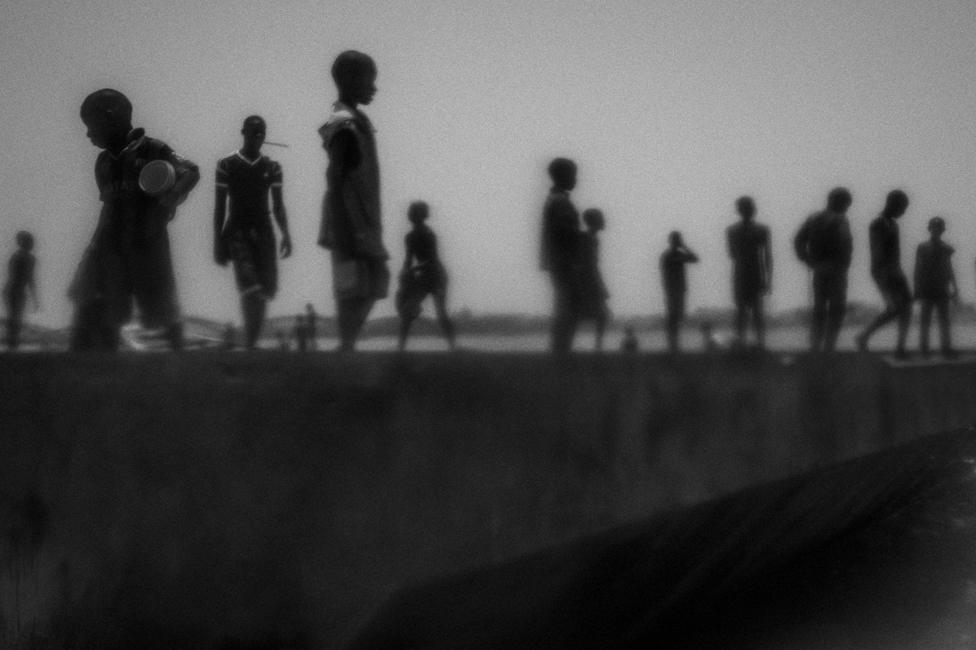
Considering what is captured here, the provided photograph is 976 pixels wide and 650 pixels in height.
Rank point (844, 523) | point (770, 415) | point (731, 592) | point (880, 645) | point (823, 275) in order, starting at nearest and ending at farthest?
point (770, 415)
point (880, 645)
point (731, 592)
point (844, 523)
point (823, 275)

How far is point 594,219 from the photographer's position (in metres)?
9.01

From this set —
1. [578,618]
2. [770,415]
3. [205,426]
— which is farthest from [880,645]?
[205,426]

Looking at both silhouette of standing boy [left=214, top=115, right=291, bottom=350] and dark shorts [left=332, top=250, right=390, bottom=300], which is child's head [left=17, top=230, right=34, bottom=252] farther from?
dark shorts [left=332, top=250, right=390, bottom=300]

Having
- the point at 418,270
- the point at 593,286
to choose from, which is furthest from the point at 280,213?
the point at 418,270

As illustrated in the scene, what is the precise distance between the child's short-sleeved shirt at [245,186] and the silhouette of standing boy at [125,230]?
1563mm

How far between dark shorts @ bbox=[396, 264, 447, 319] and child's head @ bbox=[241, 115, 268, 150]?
9.70 feet

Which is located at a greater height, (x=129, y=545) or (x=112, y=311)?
(x=112, y=311)

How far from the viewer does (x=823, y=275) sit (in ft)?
29.7

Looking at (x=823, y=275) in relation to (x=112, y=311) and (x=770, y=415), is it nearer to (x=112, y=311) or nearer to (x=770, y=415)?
(x=770, y=415)

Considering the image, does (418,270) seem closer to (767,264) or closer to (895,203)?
(767,264)

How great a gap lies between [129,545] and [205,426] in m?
0.38

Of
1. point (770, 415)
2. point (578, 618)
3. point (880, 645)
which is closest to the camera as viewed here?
point (578, 618)

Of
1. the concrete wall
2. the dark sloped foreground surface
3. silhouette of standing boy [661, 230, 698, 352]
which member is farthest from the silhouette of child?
the concrete wall

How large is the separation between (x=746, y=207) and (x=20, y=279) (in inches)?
298
